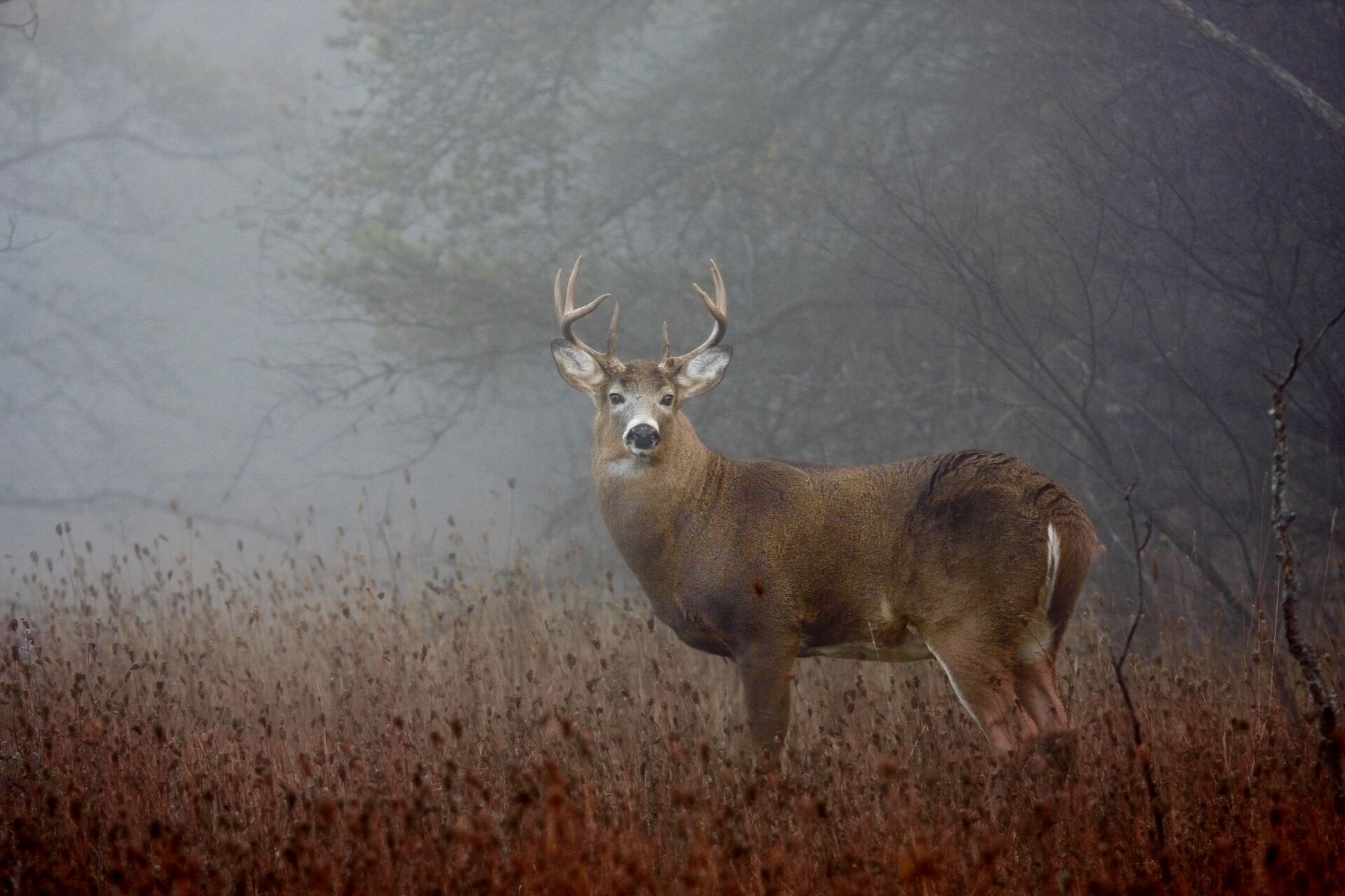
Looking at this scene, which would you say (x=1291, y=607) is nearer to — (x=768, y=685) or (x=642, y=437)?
(x=768, y=685)

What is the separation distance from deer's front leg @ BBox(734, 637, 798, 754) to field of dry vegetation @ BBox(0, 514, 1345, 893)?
0.19 m

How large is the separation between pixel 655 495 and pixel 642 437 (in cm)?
33

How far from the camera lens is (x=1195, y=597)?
27.5 ft

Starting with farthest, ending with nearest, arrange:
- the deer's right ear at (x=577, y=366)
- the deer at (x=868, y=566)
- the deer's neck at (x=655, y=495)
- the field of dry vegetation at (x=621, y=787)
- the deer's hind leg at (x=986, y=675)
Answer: the deer's right ear at (x=577, y=366), the deer's neck at (x=655, y=495), the deer at (x=868, y=566), the deer's hind leg at (x=986, y=675), the field of dry vegetation at (x=621, y=787)

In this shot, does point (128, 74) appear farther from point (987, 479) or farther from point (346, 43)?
point (987, 479)

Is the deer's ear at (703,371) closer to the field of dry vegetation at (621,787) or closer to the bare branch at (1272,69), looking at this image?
the field of dry vegetation at (621,787)

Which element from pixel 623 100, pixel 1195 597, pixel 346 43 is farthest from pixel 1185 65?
pixel 346 43

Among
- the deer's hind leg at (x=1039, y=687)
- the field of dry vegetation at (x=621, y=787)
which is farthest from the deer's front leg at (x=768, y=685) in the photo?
the deer's hind leg at (x=1039, y=687)

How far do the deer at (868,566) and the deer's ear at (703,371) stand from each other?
0.29 m

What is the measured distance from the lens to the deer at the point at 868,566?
4816 millimetres

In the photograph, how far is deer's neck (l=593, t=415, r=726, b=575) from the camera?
210 inches

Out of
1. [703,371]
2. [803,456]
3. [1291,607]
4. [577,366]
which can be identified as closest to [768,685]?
[703,371]

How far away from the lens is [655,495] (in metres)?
5.39

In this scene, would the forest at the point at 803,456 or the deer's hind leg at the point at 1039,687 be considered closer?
the forest at the point at 803,456
